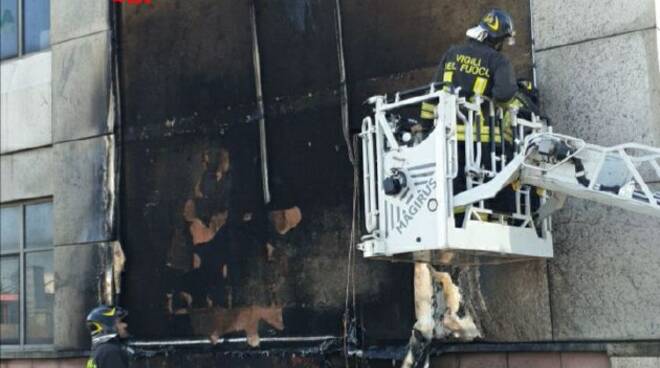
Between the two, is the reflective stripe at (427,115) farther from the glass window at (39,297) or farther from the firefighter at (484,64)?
the glass window at (39,297)

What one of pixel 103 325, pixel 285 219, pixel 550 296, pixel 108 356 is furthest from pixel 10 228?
pixel 550 296

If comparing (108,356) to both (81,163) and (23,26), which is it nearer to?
(81,163)

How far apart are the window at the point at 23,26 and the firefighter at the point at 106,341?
618 cm

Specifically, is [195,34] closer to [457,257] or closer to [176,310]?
[176,310]

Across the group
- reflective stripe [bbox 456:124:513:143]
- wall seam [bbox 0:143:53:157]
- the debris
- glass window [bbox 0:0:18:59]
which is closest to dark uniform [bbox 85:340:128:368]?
the debris

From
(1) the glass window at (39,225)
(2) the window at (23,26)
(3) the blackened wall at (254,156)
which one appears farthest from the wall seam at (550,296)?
(2) the window at (23,26)

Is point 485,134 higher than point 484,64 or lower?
lower

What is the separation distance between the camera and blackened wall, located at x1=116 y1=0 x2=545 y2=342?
10086 mm

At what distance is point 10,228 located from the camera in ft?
45.1

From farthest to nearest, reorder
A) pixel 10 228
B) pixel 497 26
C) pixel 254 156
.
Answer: pixel 10 228, pixel 254 156, pixel 497 26

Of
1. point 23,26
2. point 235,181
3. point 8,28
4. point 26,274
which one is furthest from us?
point 8,28

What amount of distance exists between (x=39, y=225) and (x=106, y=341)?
5.40 meters

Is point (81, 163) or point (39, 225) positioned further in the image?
point (39, 225)

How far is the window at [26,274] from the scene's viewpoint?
1331 centimetres
